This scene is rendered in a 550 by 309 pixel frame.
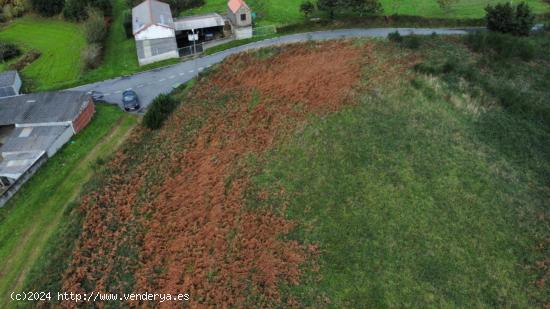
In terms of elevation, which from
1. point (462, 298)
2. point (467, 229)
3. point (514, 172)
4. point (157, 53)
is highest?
point (157, 53)

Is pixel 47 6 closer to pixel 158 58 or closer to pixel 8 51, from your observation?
pixel 8 51

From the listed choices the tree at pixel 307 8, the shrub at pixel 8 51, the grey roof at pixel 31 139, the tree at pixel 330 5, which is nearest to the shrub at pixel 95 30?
the shrub at pixel 8 51

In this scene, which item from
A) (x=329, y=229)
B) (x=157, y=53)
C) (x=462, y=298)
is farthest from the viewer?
(x=157, y=53)

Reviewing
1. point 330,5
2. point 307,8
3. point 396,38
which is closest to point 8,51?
point 307,8

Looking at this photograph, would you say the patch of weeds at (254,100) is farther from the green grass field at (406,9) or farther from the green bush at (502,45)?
the green bush at (502,45)

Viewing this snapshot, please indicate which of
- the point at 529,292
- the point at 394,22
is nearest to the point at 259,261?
the point at 529,292

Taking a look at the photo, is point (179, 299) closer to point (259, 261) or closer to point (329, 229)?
point (259, 261)
